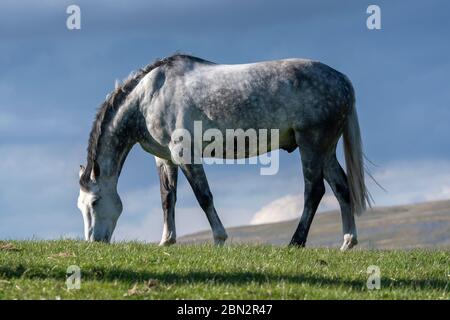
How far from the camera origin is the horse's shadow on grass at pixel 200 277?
44.8 ft

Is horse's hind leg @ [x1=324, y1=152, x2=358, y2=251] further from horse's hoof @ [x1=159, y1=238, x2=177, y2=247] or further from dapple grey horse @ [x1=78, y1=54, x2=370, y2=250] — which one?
horse's hoof @ [x1=159, y1=238, x2=177, y2=247]

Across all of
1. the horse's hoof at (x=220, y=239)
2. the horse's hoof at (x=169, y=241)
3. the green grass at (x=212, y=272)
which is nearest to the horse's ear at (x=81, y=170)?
the green grass at (x=212, y=272)

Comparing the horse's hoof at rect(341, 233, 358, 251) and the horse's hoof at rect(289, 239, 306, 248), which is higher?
the horse's hoof at rect(289, 239, 306, 248)

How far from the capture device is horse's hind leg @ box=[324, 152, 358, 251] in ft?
64.6

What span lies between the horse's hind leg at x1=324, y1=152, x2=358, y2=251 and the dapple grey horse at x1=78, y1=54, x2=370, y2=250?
21mm

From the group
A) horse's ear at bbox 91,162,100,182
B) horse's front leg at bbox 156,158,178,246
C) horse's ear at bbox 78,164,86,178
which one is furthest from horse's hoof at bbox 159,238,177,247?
horse's ear at bbox 78,164,86,178

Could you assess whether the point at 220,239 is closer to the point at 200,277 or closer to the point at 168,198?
the point at 168,198

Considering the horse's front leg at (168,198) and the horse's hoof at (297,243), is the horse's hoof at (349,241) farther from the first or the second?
the horse's front leg at (168,198)

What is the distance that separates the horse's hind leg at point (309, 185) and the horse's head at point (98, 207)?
13.5 feet

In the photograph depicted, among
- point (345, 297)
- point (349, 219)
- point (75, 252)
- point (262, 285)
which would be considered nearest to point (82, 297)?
point (262, 285)

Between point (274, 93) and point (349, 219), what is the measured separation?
3181 millimetres

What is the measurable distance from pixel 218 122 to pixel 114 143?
259 centimetres

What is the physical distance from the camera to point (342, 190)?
1981 centimetres

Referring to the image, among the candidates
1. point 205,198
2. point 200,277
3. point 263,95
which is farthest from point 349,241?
point 200,277
